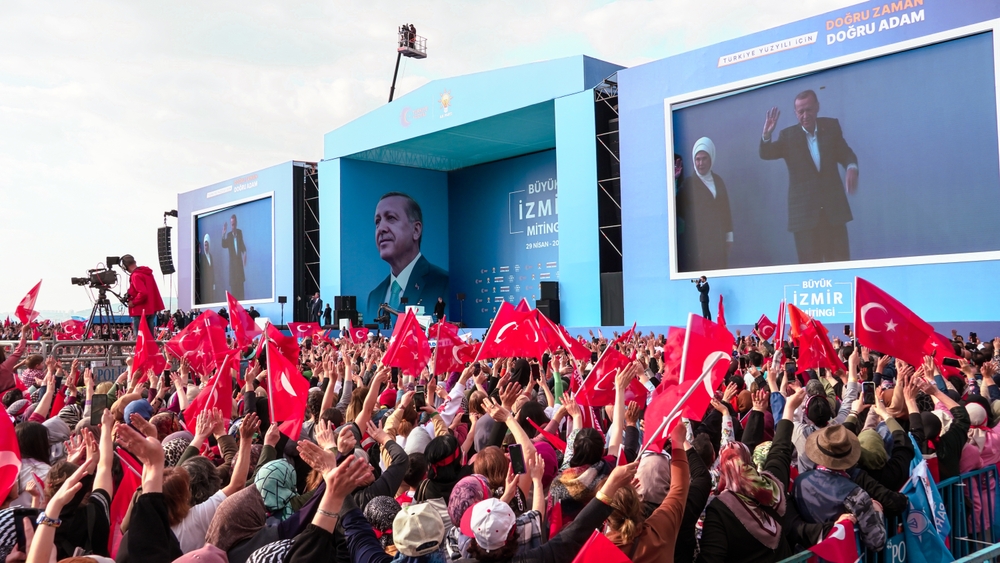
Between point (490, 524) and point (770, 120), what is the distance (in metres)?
16.7

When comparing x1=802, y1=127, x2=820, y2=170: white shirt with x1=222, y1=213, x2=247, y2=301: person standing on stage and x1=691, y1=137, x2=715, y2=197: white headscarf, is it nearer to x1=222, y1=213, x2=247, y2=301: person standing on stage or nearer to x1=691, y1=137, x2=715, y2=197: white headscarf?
x1=691, y1=137, x2=715, y2=197: white headscarf

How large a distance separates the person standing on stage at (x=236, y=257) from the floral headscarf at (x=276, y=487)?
1220 inches

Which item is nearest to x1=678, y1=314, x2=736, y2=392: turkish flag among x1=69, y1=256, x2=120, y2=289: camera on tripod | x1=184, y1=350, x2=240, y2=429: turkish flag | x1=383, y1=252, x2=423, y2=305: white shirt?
x1=184, y1=350, x2=240, y2=429: turkish flag

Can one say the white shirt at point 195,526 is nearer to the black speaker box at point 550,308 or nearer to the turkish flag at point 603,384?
the turkish flag at point 603,384

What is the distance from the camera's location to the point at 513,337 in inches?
350

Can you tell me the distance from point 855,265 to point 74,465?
15.7 m

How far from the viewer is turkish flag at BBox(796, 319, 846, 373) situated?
7762mm

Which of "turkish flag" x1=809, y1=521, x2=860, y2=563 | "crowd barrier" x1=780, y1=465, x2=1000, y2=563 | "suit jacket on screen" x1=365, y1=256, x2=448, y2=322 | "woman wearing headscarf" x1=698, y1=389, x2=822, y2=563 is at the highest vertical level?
"suit jacket on screen" x1=365, y1=256, x2=448, y2=322

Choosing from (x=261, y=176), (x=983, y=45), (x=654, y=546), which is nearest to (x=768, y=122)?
(x=983, y=45)

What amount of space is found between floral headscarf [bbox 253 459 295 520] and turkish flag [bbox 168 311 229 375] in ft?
18.6

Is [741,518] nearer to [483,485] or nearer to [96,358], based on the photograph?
[483,485]

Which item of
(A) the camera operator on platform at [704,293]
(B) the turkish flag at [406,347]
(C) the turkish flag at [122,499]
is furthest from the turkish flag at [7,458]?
(A) the camera operator on platform at [704,293]

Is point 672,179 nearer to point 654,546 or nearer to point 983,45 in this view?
point 983,45

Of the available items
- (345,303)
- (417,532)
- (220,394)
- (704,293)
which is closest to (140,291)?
(220,394)
